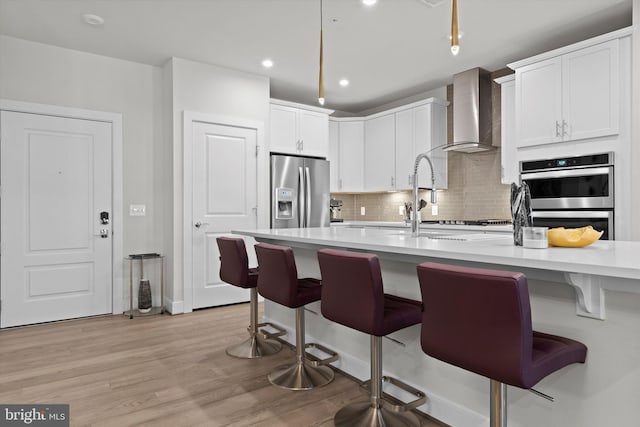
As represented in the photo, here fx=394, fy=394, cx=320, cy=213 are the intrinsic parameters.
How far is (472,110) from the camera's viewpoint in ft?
14.6

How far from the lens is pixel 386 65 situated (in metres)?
4.42

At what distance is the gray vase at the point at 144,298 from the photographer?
420 centimetres

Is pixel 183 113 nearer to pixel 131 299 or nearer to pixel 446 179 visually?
pixel 131 299

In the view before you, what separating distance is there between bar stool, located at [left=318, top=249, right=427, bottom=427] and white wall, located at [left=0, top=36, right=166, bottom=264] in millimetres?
3154

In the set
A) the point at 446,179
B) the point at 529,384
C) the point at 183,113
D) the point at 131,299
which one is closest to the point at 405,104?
the point at 446,179

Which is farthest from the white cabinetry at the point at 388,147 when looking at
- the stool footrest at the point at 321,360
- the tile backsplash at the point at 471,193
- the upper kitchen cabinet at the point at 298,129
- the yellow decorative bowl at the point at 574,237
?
the yellow decorative bowl at the point at 574,237

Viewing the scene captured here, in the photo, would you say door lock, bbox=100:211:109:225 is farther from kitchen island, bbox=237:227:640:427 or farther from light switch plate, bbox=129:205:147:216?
kitchen island, bbox=237:227:640:427

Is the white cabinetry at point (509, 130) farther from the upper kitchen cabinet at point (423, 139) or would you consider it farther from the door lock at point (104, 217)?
the door lock at point (104, 217)

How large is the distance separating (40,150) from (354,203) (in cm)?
425

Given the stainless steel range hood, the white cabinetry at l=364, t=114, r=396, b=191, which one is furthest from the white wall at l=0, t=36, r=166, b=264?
the stainless steel range hood

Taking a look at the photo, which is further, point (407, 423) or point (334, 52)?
point (334, 52)

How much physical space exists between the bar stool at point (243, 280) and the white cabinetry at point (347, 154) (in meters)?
3.04

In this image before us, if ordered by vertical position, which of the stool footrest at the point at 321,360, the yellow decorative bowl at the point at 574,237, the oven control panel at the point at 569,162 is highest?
the oven control panel at the point at 569,162

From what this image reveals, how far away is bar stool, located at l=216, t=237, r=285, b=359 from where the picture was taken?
2809mm
